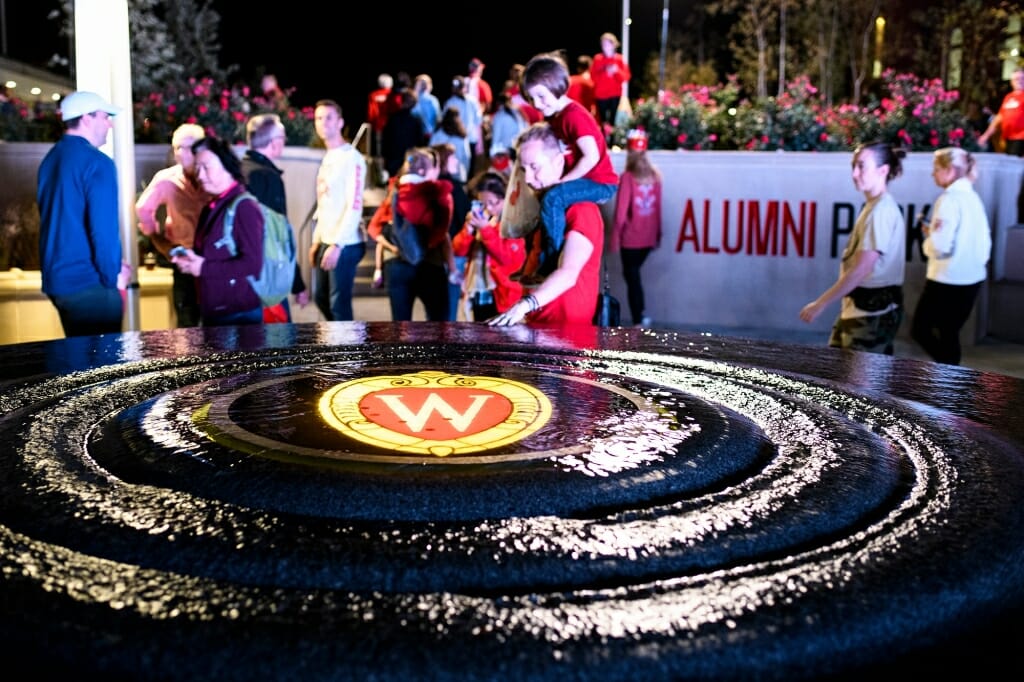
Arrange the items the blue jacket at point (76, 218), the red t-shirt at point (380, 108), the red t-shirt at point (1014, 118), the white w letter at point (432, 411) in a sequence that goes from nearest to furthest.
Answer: the white w letter at point (432, 411), the blue jacket at point (76, 218), the red t-shirt at point (1014, 118), the red t-shirt at point (380, 108)

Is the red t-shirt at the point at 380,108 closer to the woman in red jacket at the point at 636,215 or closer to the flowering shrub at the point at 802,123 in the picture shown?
the flowering shrub at the point at 802,123

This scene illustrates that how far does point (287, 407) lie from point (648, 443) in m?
0.82

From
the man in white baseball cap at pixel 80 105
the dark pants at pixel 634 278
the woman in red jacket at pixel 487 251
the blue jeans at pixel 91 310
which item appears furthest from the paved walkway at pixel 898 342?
the man in white baseball cap at pixel 80 105

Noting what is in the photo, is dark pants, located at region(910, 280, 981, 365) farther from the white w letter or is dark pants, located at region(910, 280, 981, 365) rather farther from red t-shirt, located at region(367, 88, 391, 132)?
red t-shirt, located at region(367, 88, 391, 132)

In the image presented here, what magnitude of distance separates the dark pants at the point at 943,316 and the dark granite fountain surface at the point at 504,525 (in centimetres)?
380

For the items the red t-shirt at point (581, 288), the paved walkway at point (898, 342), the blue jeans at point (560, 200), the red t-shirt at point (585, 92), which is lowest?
→ the paved walkway at point (898, 342)

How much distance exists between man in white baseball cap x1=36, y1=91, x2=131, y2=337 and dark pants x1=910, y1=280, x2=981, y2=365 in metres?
4.69

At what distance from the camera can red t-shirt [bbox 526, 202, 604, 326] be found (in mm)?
3986

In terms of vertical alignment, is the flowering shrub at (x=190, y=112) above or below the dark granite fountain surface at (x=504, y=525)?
above

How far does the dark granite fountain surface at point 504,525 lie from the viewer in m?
1.24

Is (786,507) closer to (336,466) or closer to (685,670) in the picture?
(685,670)

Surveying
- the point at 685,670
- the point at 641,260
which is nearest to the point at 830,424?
the point at 685,670

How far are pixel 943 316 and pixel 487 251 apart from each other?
287 centimetres

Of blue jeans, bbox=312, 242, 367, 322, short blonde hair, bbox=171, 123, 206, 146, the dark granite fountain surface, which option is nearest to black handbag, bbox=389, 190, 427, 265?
blue jeans, bbox=312, 242, 367, 322
